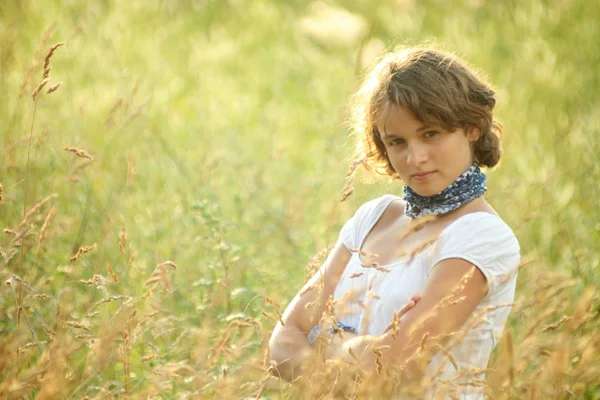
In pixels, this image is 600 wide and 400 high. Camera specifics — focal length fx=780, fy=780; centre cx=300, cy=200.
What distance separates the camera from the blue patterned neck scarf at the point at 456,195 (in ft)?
6.81

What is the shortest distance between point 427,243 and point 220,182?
2.22 m

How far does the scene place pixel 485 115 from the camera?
216cm

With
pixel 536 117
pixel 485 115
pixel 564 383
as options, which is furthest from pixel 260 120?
pixel 564 383

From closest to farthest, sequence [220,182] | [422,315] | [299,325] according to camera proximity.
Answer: [422,315] → [299,325] → [220,182]

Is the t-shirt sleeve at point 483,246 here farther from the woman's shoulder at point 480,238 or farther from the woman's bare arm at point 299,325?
the woman's bare arm at point 299,325

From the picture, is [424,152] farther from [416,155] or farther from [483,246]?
[483,246]

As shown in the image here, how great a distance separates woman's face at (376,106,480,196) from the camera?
204 centimetres

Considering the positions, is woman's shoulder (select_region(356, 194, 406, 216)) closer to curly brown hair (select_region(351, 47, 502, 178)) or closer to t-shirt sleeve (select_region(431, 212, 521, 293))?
curly brown hair (select_region(351, 47, 502, 178))

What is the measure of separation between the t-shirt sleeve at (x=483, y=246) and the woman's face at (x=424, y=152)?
133mm

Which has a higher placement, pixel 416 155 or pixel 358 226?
pixel 416 155

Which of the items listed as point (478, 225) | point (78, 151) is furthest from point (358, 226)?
point (78, 151)

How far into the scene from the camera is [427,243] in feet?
6.13

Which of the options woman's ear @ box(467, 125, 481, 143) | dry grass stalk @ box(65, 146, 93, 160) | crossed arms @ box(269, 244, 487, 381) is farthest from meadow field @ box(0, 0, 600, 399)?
woman's ear @ box(467, 125, 481, 143)

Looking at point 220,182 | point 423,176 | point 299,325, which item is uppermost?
point 423,176
